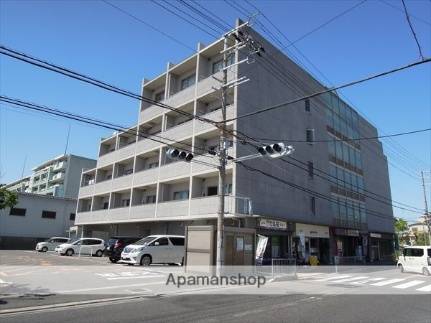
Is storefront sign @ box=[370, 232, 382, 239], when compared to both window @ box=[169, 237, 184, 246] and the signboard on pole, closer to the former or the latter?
the signboard on pole

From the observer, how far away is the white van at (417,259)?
78.9 ft

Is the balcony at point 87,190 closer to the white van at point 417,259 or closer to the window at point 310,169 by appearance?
the window at point 310,169

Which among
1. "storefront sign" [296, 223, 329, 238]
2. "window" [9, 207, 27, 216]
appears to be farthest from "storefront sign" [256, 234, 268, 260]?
"window" [9, 207, 27, 216]

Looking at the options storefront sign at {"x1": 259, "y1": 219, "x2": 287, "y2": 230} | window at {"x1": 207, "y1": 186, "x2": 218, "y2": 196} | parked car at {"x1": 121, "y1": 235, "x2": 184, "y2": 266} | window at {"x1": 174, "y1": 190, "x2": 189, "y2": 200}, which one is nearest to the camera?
parked car at {"x1": 121, "y1": 235, "x2": 184, "y2": 266}

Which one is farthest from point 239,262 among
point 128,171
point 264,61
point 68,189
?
point 68,189

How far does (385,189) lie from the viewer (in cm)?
5153

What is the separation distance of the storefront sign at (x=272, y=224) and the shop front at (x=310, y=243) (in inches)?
82.7

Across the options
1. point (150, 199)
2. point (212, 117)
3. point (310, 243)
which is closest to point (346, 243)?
point (310, 243)

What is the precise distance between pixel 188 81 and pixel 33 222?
28.9 m

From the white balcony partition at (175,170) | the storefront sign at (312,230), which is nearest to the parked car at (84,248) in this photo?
the white balcony partition at (175,170)

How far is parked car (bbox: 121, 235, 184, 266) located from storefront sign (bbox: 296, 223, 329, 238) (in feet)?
34.8

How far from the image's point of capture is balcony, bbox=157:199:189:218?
2865 cm

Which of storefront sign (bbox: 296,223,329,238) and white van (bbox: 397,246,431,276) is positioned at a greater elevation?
storefront sign (bbox: 296,223,329,238)

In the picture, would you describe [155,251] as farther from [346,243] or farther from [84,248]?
[346,243]
